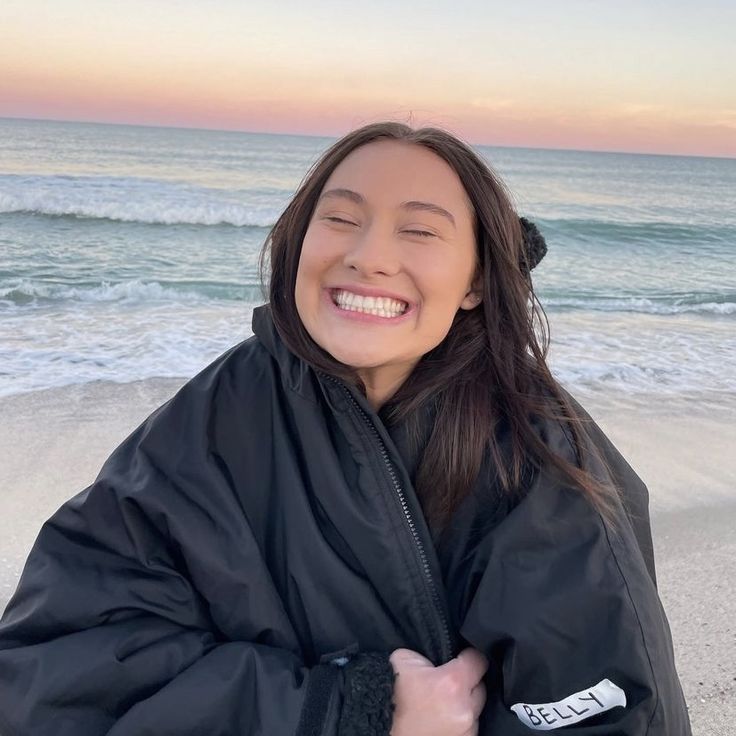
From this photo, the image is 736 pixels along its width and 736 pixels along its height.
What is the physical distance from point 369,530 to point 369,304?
50cm

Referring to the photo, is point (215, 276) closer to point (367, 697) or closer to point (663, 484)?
point (663, 484)

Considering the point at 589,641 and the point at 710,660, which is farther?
the point at 710,660

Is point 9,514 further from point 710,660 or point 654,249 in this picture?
point 654,249

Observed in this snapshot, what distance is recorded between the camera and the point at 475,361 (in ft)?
6.76

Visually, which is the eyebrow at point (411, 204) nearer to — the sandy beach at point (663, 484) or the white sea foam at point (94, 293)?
the sandy beach at point (663, 484)

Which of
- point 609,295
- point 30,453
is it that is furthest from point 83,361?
point 609,295

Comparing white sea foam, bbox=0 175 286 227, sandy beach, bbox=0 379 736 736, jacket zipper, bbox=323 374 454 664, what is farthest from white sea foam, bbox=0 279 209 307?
jacket zipper, bbox=323 374 454 664

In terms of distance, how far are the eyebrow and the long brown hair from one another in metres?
0.11

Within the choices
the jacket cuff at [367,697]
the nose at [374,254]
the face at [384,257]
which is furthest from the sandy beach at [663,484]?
the nose at [374,254]

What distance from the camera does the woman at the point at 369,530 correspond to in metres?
1.63

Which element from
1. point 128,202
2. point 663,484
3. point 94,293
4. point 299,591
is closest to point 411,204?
point 299,591

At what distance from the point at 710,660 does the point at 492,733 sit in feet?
4.41

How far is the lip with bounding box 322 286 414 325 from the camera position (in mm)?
1895

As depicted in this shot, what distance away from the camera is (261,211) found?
17766 mm
